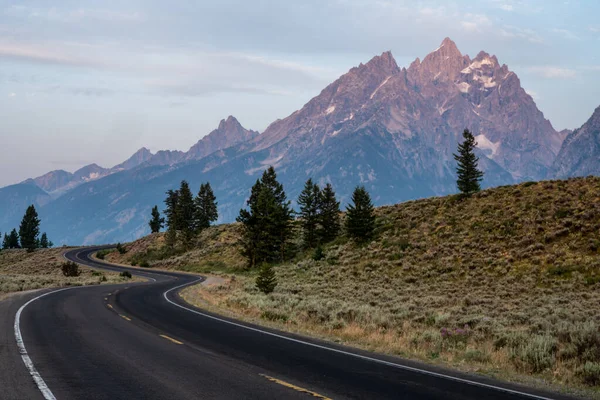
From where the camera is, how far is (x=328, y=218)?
66.9 meters

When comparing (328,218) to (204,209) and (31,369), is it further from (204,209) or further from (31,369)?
(31,369)

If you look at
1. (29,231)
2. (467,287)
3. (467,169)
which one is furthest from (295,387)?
(29,231)

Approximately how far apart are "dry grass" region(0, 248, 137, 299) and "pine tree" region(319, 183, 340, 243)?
2537cm

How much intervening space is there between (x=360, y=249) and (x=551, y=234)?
66.5 feet

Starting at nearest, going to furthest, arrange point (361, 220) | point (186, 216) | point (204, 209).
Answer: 1. point (361, 220)
2. point (186, 216)
3. point (204, 209)

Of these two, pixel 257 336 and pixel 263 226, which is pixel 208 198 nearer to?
pixel 263 226

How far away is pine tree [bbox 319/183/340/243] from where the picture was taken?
218 feet

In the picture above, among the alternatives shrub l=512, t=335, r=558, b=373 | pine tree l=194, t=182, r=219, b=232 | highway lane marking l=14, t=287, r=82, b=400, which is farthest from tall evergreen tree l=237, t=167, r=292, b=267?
shrub l=512, t=335, r=558, b=373

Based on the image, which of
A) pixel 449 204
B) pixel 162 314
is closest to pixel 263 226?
pixel 449 204

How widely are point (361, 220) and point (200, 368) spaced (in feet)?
163

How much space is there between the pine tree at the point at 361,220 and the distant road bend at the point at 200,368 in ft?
138

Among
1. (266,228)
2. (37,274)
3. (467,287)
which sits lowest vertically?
(37,274)

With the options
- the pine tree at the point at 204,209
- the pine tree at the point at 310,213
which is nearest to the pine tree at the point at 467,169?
the pine tree at the point at 310,213

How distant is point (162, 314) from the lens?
73.9 ft
